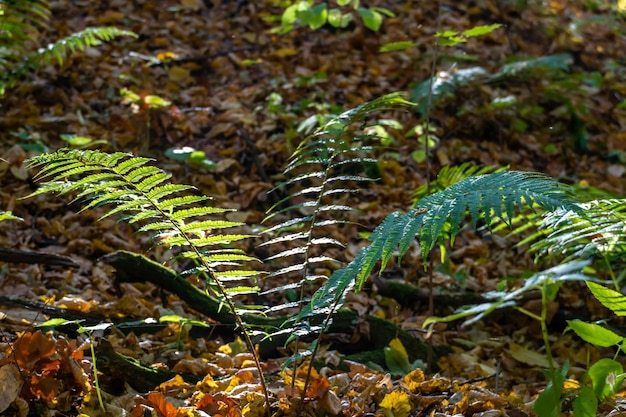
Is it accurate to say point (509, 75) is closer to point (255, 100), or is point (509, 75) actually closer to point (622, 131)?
point (622, 131)

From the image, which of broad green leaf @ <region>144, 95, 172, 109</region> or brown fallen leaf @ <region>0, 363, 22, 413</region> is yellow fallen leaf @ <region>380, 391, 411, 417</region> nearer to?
brown fallen leaf @ <region>0, 363, 22, 413</region>

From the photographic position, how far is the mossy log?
268 centimetres

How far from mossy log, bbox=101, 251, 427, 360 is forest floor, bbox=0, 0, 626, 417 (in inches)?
2.0

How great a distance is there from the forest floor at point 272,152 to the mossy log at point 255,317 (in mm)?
52

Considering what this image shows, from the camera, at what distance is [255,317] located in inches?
108

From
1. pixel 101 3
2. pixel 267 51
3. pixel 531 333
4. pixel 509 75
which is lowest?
pixel 531 333

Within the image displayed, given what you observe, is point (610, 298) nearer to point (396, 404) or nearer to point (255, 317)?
point (396, 404)

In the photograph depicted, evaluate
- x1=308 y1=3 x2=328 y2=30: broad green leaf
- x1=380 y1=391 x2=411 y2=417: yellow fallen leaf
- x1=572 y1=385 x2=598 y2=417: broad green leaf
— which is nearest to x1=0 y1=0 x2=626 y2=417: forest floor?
x1=380 y1=391 x2=411 y2=417: yellow fallen leaf

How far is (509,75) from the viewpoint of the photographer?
5.11 meters

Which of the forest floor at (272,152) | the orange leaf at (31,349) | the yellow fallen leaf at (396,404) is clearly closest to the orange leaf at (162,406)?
the forest floor at (272,152)

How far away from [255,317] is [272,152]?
6.32 feet

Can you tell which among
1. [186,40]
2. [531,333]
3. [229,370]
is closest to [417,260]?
[531,333]

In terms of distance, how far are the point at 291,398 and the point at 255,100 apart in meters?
3.46

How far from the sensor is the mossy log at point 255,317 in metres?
2.68
